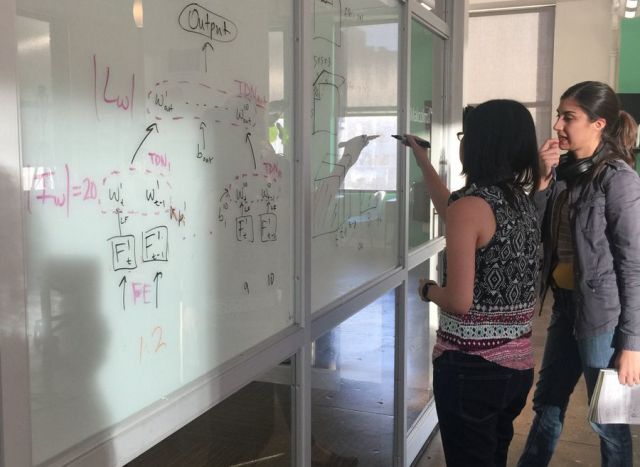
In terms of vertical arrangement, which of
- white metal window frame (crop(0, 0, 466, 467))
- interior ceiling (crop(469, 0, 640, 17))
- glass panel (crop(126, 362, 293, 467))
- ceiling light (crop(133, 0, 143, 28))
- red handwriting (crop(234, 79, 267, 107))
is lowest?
glass panel (crop(126, 362, 293, 467))

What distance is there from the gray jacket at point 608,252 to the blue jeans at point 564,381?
0.27 ft

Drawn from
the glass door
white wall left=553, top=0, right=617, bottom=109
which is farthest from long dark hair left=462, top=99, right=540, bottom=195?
white wall left=553, top=0, right=617, bottom=109

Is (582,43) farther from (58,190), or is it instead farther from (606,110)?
(58,190)

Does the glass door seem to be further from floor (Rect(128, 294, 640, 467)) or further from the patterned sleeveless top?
the patterned sleeveless top

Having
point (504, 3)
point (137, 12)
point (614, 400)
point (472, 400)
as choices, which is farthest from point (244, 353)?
point (504, 3)

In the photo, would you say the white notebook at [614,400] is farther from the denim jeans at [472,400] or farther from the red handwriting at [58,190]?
the red handwriting at [58,190]

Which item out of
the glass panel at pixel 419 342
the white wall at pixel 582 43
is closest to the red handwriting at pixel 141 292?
the glass panel at pixel 419 342

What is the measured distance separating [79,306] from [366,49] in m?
1.53

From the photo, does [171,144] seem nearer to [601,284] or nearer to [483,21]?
[601,284]

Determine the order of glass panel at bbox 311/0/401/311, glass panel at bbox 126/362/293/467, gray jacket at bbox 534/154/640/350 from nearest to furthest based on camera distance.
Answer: glass panel at bbox 126/362/293/467
glass panel at bbox 311/0/401/311
gray jacket at bbox 534/154/640/350

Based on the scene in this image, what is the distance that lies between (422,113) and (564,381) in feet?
4.50

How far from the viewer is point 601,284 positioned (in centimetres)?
210

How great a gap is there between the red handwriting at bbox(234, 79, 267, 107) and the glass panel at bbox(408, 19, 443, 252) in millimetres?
1371

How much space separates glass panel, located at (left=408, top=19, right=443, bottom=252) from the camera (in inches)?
117
